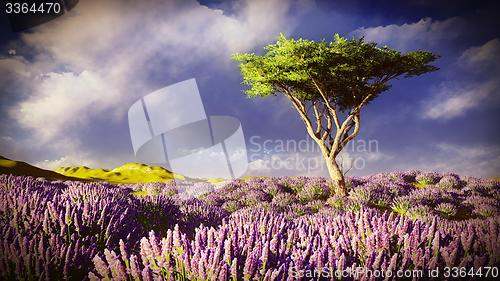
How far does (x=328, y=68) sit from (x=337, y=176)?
448 cm

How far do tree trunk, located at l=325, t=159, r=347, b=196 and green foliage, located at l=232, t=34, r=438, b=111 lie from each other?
10.2 ft

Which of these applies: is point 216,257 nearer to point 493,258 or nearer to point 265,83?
point 493,258

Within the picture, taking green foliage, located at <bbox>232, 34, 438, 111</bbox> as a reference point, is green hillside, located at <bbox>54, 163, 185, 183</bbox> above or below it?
below

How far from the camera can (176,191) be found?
12.6m

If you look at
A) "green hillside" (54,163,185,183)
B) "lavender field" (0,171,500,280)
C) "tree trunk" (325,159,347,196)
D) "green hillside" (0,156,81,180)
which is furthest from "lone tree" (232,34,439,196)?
"green hillside" (54,163,185,183)

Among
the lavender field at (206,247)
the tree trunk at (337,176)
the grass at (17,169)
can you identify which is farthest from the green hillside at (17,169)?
the lavender field at (206,247)

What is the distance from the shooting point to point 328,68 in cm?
1165

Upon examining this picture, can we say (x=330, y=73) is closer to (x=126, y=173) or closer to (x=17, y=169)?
(x=17, y=169)

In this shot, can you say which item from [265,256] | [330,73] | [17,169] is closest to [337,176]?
[330,73]

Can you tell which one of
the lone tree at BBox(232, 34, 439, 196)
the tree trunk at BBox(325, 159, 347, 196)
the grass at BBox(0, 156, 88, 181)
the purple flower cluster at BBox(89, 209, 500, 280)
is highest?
the lone tree at BBox(232, 34, 439, 196)

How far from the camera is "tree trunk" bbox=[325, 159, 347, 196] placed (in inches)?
429

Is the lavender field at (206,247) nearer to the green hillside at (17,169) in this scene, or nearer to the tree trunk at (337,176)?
the tree trunk at (337,176)

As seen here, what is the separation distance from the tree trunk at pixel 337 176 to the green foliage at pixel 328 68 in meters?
3.12

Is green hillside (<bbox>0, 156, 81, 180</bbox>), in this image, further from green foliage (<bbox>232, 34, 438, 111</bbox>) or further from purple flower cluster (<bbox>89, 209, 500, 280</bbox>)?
purple flower cluster (<bbox>89, 209, 500, 280</bbox>)
